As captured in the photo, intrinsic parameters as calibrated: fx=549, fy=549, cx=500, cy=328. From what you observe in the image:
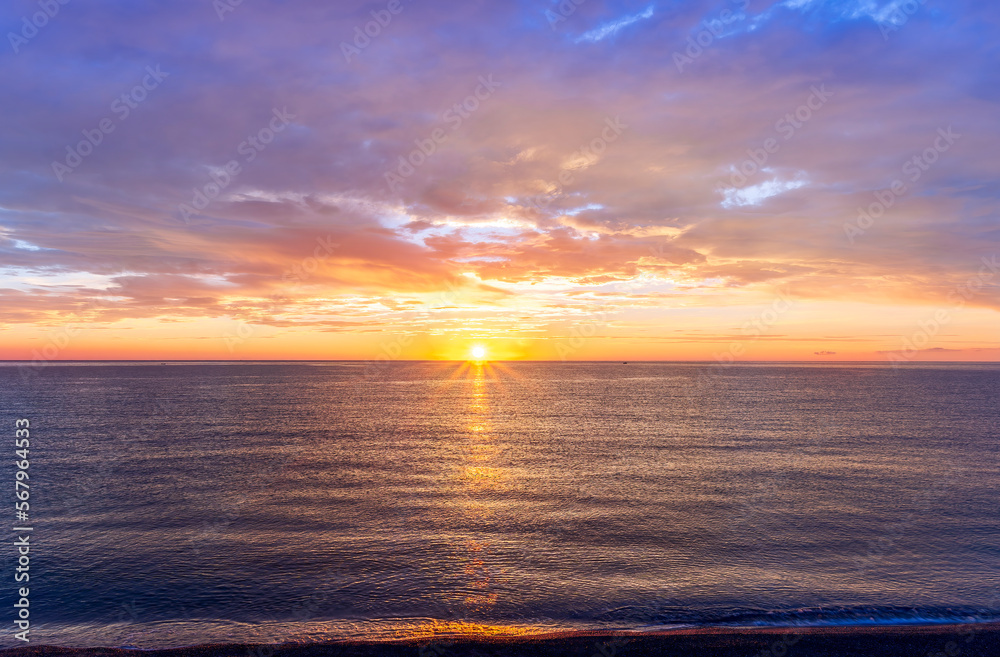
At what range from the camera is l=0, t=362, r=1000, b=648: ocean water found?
2127cm

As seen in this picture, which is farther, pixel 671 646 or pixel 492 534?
pixel 492 534

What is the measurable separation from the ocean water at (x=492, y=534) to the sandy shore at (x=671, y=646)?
1.92 meters

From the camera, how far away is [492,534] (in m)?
30.9

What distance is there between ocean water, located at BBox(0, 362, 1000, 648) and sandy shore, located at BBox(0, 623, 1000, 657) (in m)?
1.92

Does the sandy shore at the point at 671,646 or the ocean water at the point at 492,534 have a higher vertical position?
the sandy shore at the point at 671,646

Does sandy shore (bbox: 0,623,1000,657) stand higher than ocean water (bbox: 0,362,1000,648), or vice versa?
sandy shore (bbox: 0,623,1000,657)

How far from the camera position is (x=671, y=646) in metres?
17.5

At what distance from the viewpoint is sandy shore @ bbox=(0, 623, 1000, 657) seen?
16953 mm

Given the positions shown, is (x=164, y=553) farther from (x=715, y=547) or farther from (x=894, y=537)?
(x=894, y=537)

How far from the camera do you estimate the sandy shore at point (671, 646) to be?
16953mm

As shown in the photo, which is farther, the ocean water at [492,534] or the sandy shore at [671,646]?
the ocean water at [492,534]

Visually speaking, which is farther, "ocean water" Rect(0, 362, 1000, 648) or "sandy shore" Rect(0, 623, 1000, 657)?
"ocean water" Rect(0, 362, 1000, 648)

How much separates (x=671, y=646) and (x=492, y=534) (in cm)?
1473

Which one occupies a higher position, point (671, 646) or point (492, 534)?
point (671, 646)
